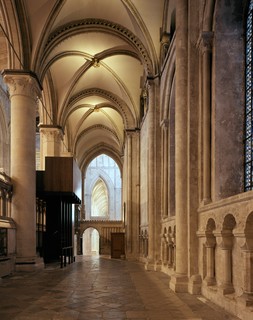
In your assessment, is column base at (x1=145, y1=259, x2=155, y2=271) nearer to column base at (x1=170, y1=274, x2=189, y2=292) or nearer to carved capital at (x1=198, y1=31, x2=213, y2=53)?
column base at (x1=170, y1=274, x2=189, y2=292)

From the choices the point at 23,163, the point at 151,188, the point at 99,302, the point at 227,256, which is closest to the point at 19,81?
the point at 23,163

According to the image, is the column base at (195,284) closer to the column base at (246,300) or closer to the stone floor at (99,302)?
the stone floor at (99,302)

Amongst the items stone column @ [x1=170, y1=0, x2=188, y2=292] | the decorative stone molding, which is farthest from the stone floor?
the decorative stone molding

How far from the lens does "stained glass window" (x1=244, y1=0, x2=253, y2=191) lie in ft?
29.6

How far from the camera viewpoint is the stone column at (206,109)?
31.5 feet

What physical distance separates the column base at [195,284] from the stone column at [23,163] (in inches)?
320

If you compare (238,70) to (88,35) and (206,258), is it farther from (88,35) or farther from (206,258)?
(88,35)

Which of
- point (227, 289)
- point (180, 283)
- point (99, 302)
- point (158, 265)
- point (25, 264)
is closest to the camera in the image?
point (227, 289)

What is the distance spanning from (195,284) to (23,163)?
8959 mm

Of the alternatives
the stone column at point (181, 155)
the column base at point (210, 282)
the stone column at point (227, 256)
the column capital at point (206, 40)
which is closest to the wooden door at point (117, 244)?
the stone column at point (181, 155)

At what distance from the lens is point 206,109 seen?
9.77 meters

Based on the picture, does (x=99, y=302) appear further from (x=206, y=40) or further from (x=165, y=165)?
(x=165, y=165)

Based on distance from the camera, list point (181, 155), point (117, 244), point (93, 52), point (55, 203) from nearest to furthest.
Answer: point (181, 155)
point (93, 52)
point (55, 203)
point (117, 244)

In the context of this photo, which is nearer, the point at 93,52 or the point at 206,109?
the point at 206,109
